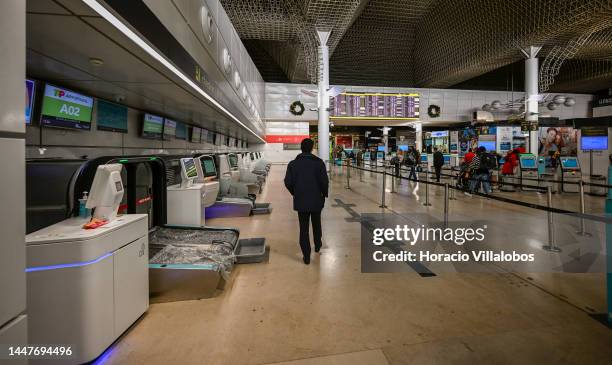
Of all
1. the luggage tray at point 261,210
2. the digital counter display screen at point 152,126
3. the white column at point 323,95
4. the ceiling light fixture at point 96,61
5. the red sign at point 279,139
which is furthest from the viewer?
the red sign at point 279,139

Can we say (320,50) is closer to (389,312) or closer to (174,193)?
(174,193)

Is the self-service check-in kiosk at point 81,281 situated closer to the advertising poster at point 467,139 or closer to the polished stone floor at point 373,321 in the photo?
the polished stone floor at point 373,321

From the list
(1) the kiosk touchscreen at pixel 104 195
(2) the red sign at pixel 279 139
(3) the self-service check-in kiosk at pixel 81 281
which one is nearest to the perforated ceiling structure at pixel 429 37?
(2) the red sign at pixel 279 139

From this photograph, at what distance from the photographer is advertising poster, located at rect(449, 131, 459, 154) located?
1944cm

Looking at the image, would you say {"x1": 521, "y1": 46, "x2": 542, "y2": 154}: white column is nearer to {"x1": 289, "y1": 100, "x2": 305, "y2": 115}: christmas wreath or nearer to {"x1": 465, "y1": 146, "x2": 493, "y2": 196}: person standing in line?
{"x1": 465, "y1": 146, "x2": 493, "y2": 196}: person standing in line

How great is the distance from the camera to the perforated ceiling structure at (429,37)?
10602mm

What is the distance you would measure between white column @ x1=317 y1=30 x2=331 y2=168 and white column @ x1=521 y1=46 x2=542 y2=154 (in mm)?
8817

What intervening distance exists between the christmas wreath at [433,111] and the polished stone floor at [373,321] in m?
17.6

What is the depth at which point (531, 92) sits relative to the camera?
45.3ft

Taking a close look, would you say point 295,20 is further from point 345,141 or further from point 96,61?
point 345,141

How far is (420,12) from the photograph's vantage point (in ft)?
45.3

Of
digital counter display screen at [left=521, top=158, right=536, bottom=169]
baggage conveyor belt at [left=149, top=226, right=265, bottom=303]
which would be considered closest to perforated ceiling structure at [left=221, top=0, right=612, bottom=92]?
digital counter display screen at [left=521, top=158, right=536, bottom=169]

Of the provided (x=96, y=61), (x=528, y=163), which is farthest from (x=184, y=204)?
(x=528, y=163)

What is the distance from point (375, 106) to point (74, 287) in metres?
17.9
